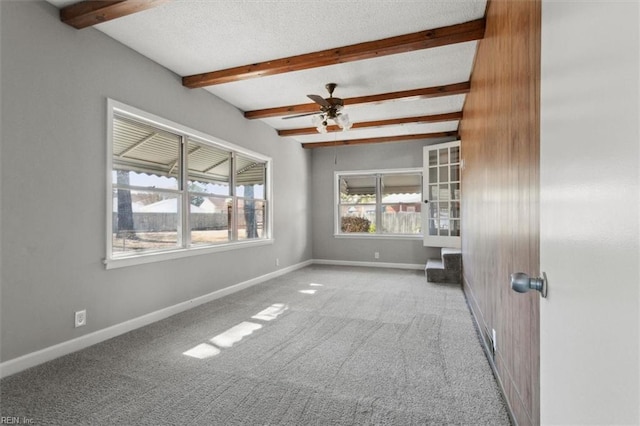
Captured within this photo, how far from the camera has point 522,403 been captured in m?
1.57

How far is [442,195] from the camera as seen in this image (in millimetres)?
6012

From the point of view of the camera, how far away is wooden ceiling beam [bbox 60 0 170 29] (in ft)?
7.59

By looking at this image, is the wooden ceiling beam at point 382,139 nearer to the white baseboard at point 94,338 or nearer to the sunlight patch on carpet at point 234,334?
the white baseboard at point 94,338

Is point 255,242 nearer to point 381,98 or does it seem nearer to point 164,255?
point 164,255

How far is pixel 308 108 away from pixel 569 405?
4487 mm

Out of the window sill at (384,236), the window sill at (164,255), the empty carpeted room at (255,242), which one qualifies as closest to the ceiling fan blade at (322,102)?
the empty carpeted room at (255,242)

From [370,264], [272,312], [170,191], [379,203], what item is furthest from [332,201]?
[170,191]

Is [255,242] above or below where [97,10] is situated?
below

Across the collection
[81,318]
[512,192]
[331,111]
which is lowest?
[81,318]

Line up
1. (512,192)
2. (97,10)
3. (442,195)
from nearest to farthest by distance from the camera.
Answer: (512,192) < (97,10) < (442,195)

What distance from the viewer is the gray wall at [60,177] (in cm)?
227

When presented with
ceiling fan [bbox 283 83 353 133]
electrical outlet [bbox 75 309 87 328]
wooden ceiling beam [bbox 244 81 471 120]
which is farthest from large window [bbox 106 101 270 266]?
ceiling fan [bbox 283 83 353 133]

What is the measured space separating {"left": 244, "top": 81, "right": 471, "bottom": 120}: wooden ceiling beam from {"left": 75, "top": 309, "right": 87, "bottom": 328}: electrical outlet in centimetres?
337

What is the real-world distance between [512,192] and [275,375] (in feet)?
6.25
